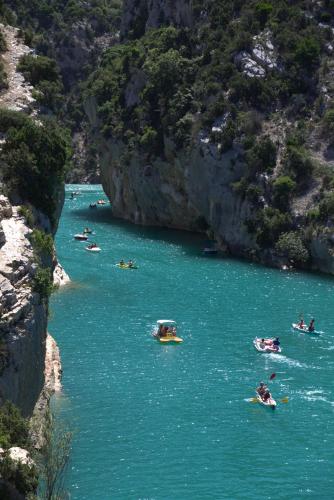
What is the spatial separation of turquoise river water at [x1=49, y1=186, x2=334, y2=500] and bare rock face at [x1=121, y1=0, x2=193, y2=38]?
50563 mm

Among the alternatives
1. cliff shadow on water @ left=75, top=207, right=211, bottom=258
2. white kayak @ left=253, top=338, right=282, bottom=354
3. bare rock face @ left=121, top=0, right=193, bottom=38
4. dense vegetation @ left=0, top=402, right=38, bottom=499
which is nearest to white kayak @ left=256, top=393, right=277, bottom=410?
white kayak @ left=253, top=338, right=282, bottom=354

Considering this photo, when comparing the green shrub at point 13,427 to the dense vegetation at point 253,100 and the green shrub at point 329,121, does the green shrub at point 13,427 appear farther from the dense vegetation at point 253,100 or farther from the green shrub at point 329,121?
the green shrub at point 329,121

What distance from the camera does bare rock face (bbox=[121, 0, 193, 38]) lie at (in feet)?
437

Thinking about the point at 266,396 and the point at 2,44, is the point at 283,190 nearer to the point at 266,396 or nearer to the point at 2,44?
the point at 2,44

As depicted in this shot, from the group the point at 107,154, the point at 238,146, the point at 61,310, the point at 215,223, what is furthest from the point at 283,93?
the point at 61,310

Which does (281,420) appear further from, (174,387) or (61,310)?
(61,310)

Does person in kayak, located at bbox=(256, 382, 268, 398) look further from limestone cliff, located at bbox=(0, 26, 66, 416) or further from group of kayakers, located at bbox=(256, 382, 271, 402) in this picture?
limestone cliff, located at bbox=(0, 26, 66, 416)

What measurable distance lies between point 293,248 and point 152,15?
60.7 m

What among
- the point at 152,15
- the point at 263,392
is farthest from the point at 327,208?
the point at 152,15

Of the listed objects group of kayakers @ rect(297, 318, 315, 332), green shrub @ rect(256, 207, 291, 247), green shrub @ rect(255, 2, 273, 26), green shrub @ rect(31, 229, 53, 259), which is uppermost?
green shrub @ rect(255, 2, 273, 26)

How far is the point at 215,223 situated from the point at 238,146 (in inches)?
398

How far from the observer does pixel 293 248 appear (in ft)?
323

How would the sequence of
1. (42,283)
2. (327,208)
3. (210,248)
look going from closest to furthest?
(42,283)
(327,208)
(210,248)

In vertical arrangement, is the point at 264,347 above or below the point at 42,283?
below
